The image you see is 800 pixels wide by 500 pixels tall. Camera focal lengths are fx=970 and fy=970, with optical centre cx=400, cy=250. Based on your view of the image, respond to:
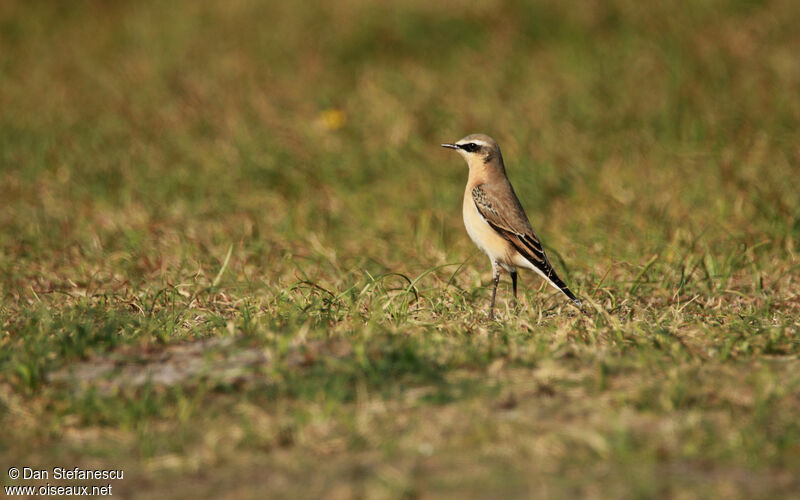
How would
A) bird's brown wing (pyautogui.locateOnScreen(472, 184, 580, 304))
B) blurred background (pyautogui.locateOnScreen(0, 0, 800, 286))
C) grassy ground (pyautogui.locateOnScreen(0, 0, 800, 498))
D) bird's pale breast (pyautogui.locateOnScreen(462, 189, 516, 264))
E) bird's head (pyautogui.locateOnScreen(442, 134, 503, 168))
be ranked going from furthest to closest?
blurred background (pyautogui.locateOnScreen(0, 0, 800, 286))
bird's head (pyautogui.locateOnScreen(442, 134, 503, 168))
bird's pale breast (pyautogui.locateOnScreen(462, 189, 516, 264))
bird's brown wing (pyautogui.locateOnScreen(472, 184, 580, 304))
grassy ground (pyautogui.locateOnScreen(0, 0, 800, 498))

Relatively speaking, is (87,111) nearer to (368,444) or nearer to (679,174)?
(679,174)

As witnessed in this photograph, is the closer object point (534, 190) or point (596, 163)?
point (534, 190)

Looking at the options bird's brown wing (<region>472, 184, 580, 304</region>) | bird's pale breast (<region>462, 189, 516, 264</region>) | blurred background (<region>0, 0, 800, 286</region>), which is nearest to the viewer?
bird's brown wing (<region>472, 184, 580, 304</region>)

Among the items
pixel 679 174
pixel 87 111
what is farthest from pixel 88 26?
pixel 679 174

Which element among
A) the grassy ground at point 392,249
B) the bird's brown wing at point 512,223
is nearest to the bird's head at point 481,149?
the bird's brown wing at point 512,223

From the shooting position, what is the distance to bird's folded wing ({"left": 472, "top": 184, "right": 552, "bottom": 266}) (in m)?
6.74

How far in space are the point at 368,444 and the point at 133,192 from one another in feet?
21.6

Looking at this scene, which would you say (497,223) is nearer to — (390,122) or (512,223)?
(512,223)

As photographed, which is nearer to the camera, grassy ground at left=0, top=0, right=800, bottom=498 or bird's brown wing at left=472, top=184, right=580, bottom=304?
grassy ground at left=0, top=0, right=800, bottom=498

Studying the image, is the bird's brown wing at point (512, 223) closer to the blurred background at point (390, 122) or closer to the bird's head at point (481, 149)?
the bird's head at point (481, 149)

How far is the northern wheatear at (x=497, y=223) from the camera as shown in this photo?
22.1 feet

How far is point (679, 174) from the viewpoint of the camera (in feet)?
32.0

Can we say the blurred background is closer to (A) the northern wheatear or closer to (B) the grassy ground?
(B) the grassy ground

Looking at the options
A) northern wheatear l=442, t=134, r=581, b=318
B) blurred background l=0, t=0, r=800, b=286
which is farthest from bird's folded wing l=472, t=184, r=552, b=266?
blurred background l=0, t=0, r=800, b=286
